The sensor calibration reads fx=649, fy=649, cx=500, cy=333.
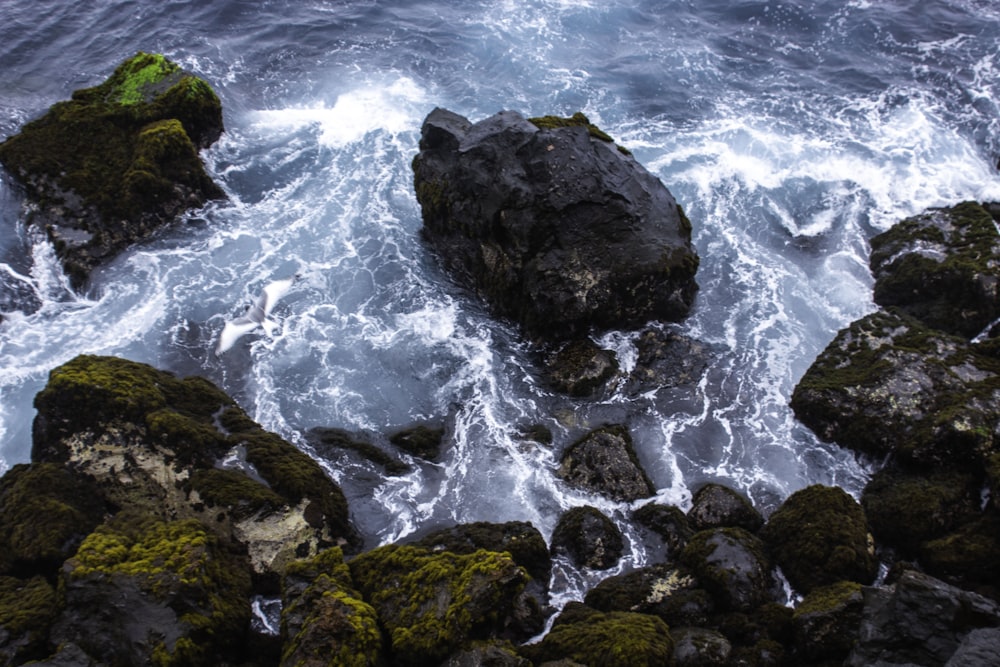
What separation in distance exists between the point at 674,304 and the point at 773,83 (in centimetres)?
1853

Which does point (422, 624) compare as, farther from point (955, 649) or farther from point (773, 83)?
point (773, 83)

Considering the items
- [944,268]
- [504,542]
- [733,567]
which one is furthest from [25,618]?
[944,268]

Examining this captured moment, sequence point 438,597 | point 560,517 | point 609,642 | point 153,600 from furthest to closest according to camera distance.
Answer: point 560,517 → point 438,597 → point 153,600 → point 609,642

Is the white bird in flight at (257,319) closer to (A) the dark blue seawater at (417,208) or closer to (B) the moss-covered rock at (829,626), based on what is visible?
(A) the dark blue seawater at (417,208)

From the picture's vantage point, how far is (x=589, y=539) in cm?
1596

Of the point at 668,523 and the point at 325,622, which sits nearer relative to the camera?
the point at 325,622

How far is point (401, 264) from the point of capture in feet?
79.9

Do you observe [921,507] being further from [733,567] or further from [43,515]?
[43,515]

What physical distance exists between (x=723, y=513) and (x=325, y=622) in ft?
32.6

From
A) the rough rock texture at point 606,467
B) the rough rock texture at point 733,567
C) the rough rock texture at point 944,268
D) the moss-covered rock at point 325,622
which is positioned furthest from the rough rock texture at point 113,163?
the rough rock texture at point 944,268

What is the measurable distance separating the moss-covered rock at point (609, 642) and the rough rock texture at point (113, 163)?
1995 cm

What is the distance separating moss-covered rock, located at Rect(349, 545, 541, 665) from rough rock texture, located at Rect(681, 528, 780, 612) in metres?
3.96

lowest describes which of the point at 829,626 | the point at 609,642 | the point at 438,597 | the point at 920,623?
the point at 829,626

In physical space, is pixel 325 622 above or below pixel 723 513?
above
